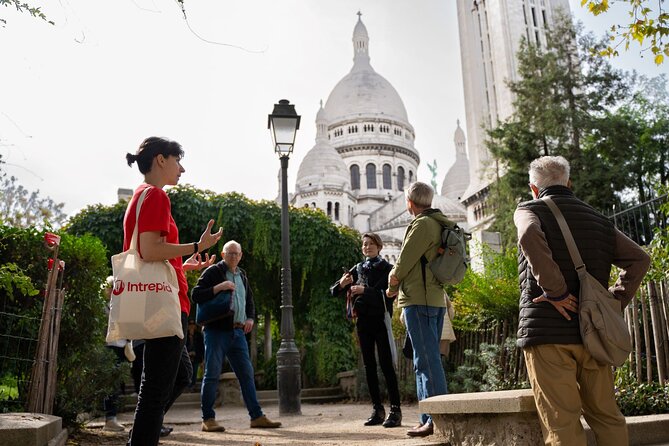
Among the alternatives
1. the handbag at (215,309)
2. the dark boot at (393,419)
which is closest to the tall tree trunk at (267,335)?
the handbag at (215,309)

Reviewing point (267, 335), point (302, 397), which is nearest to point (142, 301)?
point (302, 397)

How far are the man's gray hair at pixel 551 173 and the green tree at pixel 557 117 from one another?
16.2m

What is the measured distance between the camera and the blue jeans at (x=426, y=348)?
4137 millimetres

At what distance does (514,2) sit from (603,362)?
3514cm

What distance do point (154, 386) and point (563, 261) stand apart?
199 cm

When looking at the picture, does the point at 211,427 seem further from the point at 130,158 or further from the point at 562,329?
the point at 562,329

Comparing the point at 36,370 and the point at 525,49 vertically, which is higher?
the point at 525,49

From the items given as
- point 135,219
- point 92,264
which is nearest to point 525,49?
point 92,264

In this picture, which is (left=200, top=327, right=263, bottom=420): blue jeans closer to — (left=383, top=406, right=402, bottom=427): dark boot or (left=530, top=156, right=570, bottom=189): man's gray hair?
(left=383, top=406, right=402, bottom=427): dark boot

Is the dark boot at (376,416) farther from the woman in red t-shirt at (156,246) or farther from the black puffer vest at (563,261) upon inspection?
the woman in red t-shirt at (156,246)

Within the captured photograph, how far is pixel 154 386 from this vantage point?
2701mm

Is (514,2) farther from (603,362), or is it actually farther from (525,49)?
(603,362)

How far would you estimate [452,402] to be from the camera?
3506 mm

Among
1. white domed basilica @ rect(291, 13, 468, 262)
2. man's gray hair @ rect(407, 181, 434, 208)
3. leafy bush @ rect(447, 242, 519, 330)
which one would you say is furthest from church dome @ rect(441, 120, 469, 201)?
man's gray hair @ rect(407, 181, 434, 208)
